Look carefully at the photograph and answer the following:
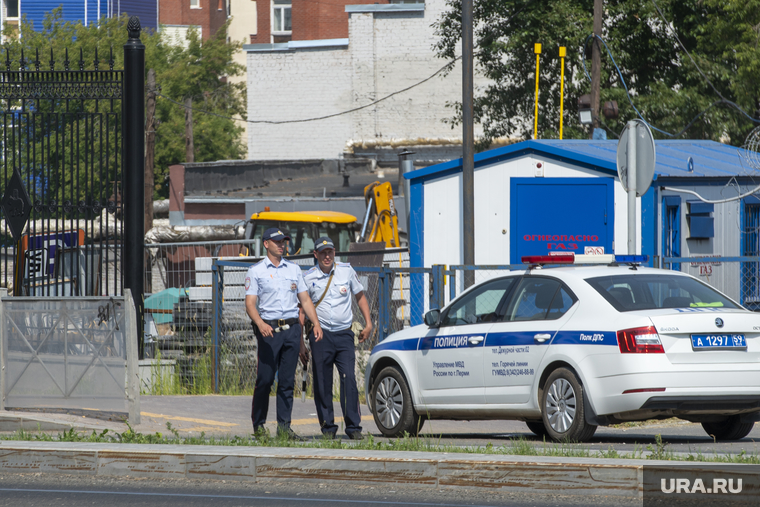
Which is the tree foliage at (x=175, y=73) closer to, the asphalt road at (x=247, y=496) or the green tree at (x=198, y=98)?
the green tree at (x=198, y=98)

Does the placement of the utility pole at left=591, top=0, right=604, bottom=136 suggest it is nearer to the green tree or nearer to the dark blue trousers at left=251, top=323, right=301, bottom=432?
the dark blue trousers at left=251, top=323, right=301, bottom=432

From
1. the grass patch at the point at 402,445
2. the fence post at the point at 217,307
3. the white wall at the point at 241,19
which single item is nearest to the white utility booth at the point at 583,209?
the fence post at the point at 217,307

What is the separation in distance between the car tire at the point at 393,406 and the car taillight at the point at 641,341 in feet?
7.97

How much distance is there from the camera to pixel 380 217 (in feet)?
81.8

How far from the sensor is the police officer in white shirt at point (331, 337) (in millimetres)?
9250

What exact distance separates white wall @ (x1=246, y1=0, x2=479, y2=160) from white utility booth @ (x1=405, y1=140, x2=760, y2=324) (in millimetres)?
29885

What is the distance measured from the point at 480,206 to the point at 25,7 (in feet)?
154

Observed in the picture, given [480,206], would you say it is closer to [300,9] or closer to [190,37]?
[300,9]

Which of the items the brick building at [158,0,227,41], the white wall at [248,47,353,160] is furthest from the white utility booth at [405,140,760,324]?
the brick building at [158,0,227,41]

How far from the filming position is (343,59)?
159 ft

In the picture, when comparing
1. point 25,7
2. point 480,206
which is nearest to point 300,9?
point 25,7

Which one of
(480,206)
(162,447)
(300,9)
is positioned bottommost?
(162,447)

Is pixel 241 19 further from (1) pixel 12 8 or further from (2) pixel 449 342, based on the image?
(2) pixel 449 342

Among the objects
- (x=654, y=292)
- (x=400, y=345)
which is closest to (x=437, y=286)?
(x=400, y=345)
